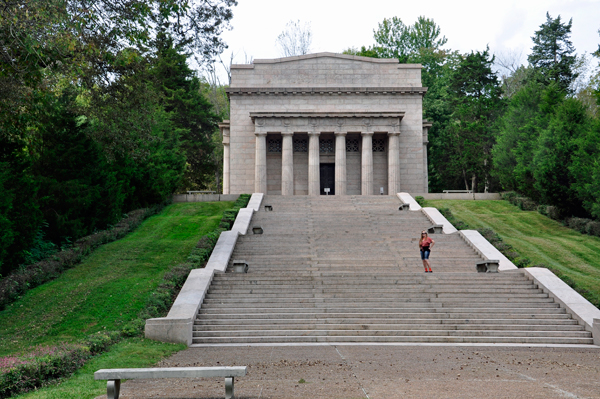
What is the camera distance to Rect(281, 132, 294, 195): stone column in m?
40.0

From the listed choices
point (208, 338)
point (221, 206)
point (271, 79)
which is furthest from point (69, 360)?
point (271, 79)

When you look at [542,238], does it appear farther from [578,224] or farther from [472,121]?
[472,121]

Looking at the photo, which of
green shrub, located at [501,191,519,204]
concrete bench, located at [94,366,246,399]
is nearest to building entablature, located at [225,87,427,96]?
green shrub, located at [501,191,519,204]

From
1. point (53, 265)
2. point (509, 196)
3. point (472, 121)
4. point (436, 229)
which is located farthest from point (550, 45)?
point (53, 265)

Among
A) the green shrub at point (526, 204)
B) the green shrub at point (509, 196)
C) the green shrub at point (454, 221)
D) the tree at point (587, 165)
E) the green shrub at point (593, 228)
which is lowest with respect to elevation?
the green shrub at point (593, 228)

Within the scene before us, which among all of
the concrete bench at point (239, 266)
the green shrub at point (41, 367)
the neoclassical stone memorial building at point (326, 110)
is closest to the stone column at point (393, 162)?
the neoclassical stone memorial building at point (326, 110)

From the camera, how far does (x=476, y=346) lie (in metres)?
13.1

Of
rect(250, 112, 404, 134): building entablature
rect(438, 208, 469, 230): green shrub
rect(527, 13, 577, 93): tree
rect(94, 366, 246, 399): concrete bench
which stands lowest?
rect(94, 366, 246, 399): concrete bench

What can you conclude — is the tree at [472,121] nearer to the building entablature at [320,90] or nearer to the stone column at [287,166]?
the building entablature at [320,90]

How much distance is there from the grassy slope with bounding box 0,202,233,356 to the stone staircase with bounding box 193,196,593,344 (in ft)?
8.25

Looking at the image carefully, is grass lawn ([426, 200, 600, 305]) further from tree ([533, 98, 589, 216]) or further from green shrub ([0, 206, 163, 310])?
green shrub ([0, 206, 163, 310])

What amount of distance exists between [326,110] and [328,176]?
5.23 metres

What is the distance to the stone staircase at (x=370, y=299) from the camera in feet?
46.2

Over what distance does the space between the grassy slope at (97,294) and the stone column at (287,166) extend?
14.5 m
